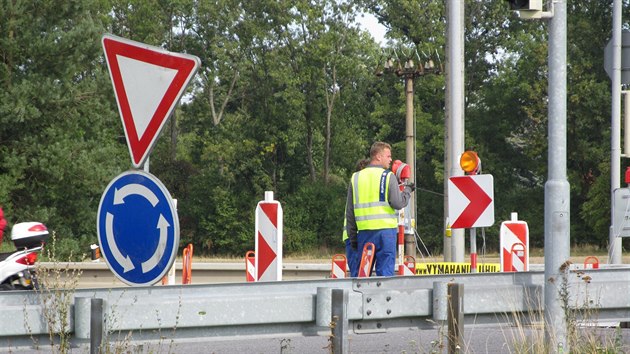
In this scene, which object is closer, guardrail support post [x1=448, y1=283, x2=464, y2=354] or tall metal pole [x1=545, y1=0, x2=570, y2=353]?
guardrail support post [x1=448, y1=283, x2=464, y2=354]

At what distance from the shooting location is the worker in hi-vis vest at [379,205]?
36.3 feet

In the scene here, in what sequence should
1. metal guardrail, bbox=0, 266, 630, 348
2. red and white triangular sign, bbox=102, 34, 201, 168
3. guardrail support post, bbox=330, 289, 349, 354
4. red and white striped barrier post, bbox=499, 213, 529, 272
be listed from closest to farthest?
metal guardrail, bbox=0, 266, 630, 348 < guardrail support post, bbox=330, 289, 349, 354 < red and white triangular sign, bbox=102, 34, 201, 168 < red and white striped barrier post, bbox=499, 213, 529, 272

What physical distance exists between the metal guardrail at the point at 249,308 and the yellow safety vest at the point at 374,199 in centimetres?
455

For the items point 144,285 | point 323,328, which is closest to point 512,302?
point 323,328

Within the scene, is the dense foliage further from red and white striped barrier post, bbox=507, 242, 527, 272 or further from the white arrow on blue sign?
the white arrow on blue sign

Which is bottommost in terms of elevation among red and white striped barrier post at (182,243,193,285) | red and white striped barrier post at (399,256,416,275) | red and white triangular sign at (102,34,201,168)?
red and white striped barrier post at (182,243,193,285)

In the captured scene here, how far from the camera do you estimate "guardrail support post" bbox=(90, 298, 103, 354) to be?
538cm

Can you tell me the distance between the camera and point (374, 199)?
1109 centimetres

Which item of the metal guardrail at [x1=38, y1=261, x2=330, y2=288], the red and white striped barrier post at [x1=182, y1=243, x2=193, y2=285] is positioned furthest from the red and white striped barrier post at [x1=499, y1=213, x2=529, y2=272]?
the metal guardrail at [x1=38, y1=261, x2=330, y2=288]

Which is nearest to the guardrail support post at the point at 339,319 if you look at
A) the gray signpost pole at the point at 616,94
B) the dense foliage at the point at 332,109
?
the gray signpost pole at the point at 616,94

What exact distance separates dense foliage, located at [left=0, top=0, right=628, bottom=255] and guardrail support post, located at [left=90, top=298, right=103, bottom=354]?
43.0 m

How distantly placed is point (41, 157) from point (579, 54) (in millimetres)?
22536

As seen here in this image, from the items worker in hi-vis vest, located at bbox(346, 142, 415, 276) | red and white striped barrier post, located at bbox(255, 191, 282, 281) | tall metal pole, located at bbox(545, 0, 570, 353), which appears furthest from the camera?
red and white striped barrier post, located at bbox(255, 191, 282, 281)

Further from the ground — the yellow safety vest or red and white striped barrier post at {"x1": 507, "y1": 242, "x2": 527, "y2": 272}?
the yellow safety vest
